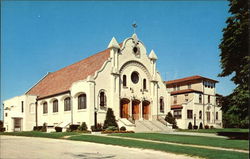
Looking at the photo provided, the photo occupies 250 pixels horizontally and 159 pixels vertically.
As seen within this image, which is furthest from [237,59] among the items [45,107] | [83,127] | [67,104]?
[45,107]

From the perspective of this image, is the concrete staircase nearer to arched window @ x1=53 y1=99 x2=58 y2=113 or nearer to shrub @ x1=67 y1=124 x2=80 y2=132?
shrub @ x1=67 y1=124 x2=80 y2=132

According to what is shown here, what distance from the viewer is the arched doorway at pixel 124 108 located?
133 feet

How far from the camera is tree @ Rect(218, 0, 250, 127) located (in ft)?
76.0

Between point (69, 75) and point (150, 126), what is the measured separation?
17.2 m

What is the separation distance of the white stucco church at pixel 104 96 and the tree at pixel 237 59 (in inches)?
593

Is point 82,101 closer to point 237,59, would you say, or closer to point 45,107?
point 45,107

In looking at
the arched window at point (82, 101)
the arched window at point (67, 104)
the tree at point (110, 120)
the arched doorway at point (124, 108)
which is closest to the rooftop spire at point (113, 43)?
the arched doorway at point (124, 108)

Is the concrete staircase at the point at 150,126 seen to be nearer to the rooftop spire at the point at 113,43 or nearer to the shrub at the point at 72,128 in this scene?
the shrub at the point at 72,128

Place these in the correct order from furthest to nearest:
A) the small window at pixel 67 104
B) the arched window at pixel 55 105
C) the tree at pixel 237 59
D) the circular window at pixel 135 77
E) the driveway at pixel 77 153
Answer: the arched window at pixel 55 105, the circular window at pixel 135 77, the small window at pixel 67 104, the tree at pixel 237 59, the driveway at pixel 77 153

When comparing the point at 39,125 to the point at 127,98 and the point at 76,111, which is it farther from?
the point at 127,98

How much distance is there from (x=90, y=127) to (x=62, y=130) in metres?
4.21

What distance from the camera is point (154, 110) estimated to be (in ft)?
145

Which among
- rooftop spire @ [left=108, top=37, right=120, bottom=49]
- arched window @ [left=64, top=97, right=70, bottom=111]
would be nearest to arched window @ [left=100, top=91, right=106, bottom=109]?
arched window @ [left=64, top=97, right=70, bottom=111]

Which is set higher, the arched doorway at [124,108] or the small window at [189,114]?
the arched doorway at [124,108]
